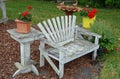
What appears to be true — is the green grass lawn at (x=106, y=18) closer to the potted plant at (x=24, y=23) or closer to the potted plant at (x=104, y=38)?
the potted plant at (x=104, y=38)

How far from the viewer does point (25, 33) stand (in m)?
4.23

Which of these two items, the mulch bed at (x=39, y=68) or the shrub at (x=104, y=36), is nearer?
the mulch bed at (x=39, y=68)

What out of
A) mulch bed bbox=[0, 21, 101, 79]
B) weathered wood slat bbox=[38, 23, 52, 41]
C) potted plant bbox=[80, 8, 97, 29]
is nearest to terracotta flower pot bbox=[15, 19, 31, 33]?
weathered wood slat bbox=[38, 23, 52, 41]

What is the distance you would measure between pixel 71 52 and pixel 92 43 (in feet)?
2.43

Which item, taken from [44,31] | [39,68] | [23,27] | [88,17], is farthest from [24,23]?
[88,17]

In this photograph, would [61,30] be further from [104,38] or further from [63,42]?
[104,38]

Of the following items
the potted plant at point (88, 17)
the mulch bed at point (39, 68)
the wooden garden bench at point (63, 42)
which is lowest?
the mulch bed at point (39, 68)

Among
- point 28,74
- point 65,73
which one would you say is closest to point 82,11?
point 65,73

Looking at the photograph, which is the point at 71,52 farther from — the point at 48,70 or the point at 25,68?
the point at 25,68

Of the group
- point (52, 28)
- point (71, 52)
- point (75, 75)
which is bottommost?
point (75, 75)

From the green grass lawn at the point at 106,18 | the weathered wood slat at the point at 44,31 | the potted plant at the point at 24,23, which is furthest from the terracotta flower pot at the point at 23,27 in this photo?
the green grass lawn at the point at 106,18

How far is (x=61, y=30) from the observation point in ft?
16.4

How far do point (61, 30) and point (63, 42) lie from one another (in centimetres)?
25

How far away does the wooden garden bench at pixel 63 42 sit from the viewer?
442 cm
